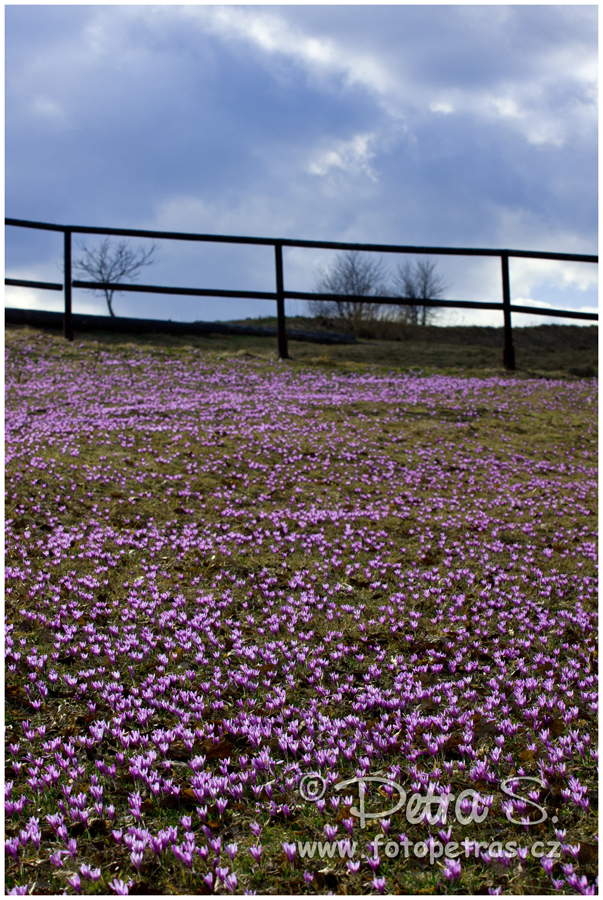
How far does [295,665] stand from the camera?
4355 mm

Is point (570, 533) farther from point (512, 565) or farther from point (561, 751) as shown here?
point (561, 751)

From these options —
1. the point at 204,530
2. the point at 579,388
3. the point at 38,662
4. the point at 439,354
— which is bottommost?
the point at 38,662

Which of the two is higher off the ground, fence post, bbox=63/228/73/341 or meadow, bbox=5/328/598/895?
fence post, bbox=63/228/73/341

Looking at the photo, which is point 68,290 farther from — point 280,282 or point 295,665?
point 295,665

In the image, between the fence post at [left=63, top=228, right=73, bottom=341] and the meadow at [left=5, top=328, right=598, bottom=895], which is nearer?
the meadow at [left=5, top=328, right=598, bottom=895]

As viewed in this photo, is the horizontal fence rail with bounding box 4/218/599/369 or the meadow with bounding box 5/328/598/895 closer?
the meadow with bounding box 5/328/598/895

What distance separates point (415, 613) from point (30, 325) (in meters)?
18.1

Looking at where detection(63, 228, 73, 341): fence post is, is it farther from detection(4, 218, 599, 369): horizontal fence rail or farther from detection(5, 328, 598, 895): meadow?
detection(5, 328, 598, 895): meadow

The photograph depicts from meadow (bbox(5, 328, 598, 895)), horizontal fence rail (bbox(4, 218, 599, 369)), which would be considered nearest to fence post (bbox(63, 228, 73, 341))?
horizontal fence rail (bbox(4, 218, 599, 369))

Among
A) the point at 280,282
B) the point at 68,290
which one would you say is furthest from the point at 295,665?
the point at 68,290

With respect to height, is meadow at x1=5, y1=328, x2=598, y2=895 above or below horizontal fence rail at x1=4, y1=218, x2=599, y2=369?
below

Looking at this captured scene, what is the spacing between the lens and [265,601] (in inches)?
213

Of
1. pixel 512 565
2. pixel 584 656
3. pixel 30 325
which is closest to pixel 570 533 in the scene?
pixel 512 565

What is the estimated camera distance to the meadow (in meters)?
2.75
